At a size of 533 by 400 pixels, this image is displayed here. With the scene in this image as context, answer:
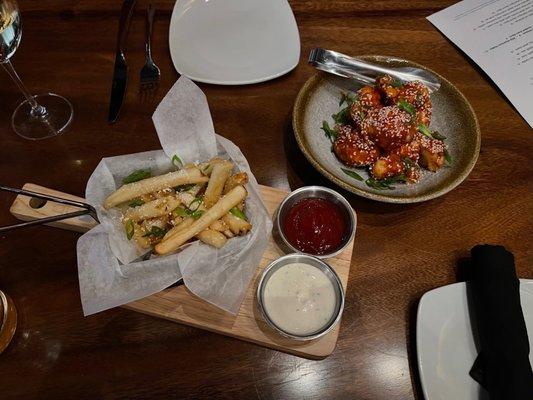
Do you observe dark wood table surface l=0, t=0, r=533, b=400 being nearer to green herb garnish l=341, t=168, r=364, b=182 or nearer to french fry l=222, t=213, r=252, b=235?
green herb garnish l=341, t=168, r=364, b=182

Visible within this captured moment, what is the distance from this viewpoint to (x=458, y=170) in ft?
5.82

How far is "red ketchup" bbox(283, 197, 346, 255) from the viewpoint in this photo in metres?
1.60

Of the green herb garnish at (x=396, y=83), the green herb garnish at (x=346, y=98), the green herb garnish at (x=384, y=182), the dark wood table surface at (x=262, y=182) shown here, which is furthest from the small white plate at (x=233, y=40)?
the green herb garnish at (x=384, y=182)

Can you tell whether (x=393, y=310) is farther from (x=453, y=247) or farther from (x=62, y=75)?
(x=62, y=75)

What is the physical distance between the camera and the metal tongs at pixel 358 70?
6.58ft

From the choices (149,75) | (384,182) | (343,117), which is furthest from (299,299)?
(149,75)

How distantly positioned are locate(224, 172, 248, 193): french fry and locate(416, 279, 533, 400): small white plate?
760 millimetres

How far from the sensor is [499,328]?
1401 millimetres

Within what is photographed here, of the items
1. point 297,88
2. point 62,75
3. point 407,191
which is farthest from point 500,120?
point 62,75

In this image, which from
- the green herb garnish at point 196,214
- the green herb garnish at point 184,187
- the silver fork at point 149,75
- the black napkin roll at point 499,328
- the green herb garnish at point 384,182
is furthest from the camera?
the silver fork at point 149,75

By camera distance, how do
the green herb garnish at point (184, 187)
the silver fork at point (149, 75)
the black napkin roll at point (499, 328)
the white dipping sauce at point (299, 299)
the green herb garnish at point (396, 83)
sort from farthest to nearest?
1. the silver fork at point (149, 75)
2. the green herb garnish at point (396, 83)
3. the green herb garnish at point (184, 187)
4. the white dipping sauce at point (299, 299)
5. the black napkin roll at point (499, 328)

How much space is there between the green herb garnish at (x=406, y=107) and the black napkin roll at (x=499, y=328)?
0.61m

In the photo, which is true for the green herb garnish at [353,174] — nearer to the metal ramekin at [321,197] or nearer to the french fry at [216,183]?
the metal ramekin at [321,197]

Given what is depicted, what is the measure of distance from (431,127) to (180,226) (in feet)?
4.06
